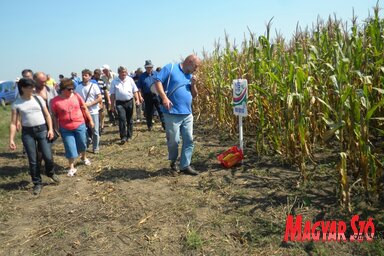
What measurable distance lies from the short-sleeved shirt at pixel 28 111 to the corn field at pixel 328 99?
330 centimetres

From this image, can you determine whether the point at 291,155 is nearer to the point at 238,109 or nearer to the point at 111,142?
the point at 238,109

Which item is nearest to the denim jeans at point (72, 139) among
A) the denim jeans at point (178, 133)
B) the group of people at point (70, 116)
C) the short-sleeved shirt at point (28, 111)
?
the group of people at point (70, 116)

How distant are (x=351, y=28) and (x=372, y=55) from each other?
2.83 ft

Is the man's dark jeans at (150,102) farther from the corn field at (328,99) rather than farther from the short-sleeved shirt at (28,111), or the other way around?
the short-sleeved shirt at (28,111)

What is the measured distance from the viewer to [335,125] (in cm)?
349

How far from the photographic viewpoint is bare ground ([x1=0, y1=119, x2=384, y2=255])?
10.6 feet

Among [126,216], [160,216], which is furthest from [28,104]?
[160,216]

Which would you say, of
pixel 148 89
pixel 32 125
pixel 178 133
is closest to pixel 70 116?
pixel 32 125

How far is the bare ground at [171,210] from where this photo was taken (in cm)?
324

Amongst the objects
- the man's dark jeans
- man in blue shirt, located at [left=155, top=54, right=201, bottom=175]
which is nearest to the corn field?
man in blue shirt, located at [left=155, top=54, right=201, bottom=175]

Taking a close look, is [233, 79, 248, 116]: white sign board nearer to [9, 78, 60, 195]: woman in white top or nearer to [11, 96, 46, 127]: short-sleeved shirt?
[9, 78, 60, 195]: woman in white top

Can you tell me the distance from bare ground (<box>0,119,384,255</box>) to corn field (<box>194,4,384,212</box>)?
0.37 metres

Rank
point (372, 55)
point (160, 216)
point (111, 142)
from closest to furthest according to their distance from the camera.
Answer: point (160, 216)
point (372, 55)
point (111, 142)
